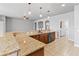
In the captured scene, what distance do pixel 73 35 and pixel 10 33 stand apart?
108cm

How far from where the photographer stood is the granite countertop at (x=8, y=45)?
1426 mm

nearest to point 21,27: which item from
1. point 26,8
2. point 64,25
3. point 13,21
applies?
point 13,21

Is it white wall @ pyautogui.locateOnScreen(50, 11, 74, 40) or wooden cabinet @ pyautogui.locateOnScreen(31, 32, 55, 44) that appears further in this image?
wooden cabinet @ pyautogui.locateOnScreen(31, 32, 55, 44)

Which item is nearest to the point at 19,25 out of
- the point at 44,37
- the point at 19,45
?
the point at 19,45

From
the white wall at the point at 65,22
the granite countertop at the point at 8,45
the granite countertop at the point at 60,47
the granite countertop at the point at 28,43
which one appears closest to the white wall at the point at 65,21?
the white wall at the point at 65,22

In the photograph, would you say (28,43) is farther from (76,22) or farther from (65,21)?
(76,22)

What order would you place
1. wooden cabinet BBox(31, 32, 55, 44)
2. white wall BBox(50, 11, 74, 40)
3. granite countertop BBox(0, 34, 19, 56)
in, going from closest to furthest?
granite countertop BBox(0, 34, 19, 56) < white wall BBox(50, 11, 74, 40) < wooden cabinet BBox(31, 32, 55, 44)

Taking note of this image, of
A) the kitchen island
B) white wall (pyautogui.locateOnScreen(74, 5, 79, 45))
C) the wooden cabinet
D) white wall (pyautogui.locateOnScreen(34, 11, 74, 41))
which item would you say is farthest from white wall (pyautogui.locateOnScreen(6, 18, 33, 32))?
white wall (pyautogui.locateOnScreen(74, 5, 79, 45))

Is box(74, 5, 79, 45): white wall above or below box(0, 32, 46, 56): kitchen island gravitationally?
above

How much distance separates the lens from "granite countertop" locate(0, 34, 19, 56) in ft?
4.68

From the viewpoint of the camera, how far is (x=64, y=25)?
1.63m

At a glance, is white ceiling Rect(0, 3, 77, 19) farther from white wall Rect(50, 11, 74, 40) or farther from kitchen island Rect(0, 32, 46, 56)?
kitchen island Rect(0, 32, 46, 56)

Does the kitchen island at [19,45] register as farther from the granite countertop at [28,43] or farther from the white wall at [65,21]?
the white wall at [65,21]

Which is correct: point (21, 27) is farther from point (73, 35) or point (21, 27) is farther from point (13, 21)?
point (73, 35)
